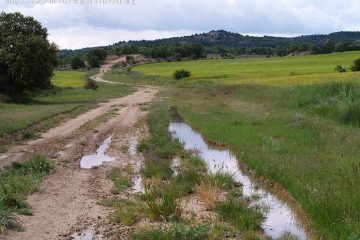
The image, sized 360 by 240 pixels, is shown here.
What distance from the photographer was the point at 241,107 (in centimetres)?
3166

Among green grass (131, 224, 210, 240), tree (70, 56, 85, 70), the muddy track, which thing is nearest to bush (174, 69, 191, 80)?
the muddy track

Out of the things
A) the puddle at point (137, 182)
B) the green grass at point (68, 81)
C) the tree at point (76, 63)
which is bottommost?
the tree at point (76, 63)

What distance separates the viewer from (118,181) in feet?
42.2

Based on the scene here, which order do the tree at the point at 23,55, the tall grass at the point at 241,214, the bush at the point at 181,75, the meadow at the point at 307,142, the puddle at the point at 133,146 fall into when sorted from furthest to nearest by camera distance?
the bush at the point at 181,75
the tree at the point at 23,55
the puddle at the point at 133,146
the tall grass at the point at 241,214
the meadow at the point at 307,142

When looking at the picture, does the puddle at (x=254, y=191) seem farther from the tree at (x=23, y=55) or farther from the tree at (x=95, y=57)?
the tree at (x=95, y=57)

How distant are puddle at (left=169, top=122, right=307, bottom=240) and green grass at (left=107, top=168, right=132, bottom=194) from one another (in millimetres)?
2489

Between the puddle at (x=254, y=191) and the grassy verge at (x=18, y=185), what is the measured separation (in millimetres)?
4639

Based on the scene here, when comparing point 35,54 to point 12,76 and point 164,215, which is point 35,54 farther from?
point 164,215

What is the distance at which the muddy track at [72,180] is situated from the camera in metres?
9.09

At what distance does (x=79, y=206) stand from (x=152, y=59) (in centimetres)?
14263

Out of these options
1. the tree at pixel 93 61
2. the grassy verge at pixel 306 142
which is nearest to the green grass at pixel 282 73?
the grassy verge at pixel 306 142

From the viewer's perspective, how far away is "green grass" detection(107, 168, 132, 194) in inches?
477

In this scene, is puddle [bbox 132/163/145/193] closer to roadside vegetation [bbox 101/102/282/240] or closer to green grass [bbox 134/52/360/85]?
roadside vegetation [bbox 101/102/282/240]

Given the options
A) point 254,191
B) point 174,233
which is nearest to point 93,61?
point 254,191
